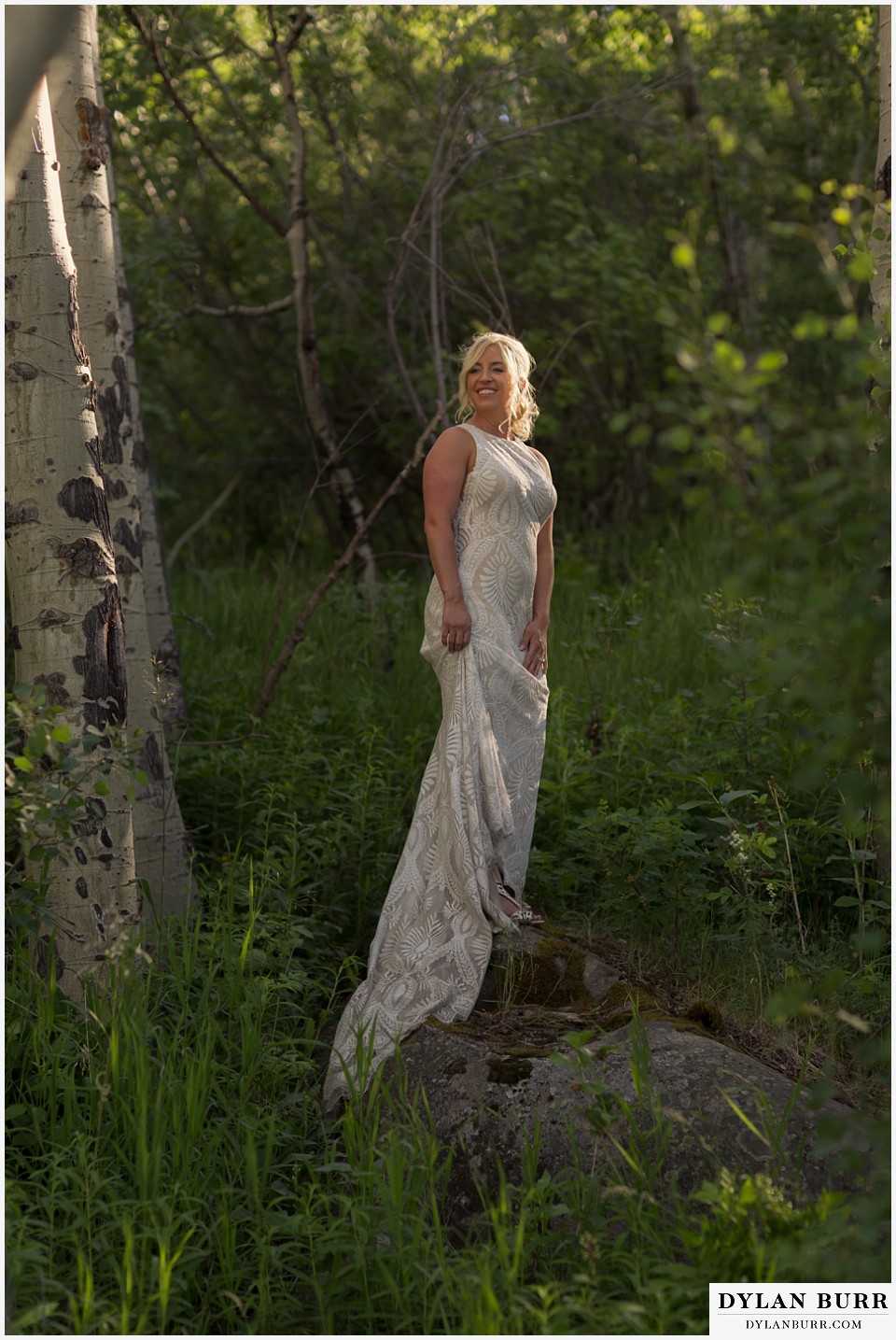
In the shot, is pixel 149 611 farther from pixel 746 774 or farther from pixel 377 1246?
pixel 377 1246

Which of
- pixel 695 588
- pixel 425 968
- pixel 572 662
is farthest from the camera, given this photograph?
pixel 695 588

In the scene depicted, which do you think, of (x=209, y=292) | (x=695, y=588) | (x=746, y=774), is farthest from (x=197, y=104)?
(x=746, y=774)

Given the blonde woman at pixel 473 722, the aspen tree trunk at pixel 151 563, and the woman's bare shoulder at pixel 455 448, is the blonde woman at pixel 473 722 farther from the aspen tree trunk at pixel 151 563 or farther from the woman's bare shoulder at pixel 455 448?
the aspen tree trunk at pixel 151 563

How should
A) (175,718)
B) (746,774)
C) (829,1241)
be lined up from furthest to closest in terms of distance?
(175,718) → (746,774) → (829,1241)

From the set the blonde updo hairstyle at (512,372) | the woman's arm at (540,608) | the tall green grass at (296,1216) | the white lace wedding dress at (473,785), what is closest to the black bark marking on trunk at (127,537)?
the white lace wedding dress at (473,785)

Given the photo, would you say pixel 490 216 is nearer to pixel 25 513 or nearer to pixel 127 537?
pixel 127 537

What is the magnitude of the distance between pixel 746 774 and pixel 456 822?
172cm

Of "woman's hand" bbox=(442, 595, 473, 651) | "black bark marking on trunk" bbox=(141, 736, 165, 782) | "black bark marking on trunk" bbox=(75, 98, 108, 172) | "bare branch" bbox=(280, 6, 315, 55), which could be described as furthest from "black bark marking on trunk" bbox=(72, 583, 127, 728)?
"bare branch" bbox=(280, 6, 315, 55)

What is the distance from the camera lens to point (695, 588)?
26.0 ft

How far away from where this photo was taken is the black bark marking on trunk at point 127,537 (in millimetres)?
4828

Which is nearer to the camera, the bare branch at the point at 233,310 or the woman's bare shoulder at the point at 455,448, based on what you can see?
the woman's bare shoulder at the point at 455,448

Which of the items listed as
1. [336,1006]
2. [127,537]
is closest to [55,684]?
[127,537]

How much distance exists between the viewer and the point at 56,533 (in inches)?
152

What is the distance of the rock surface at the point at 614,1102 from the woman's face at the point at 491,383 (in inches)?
87.2
